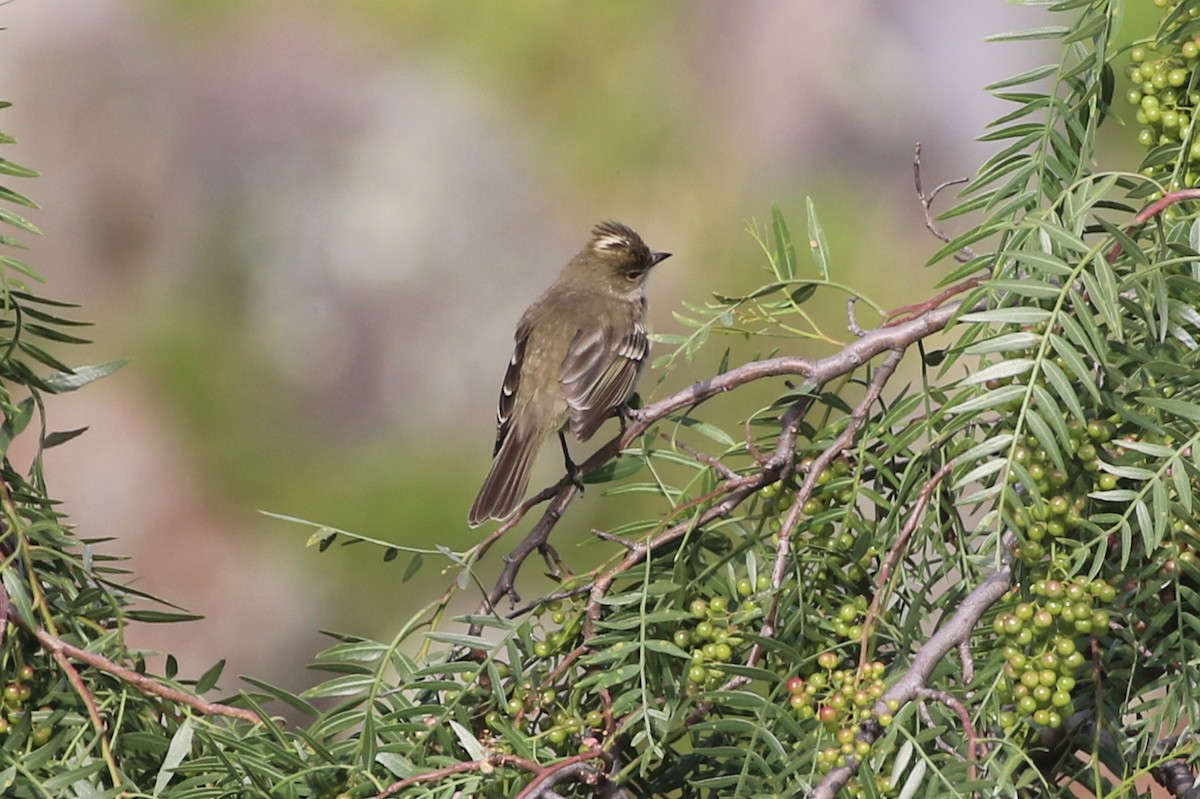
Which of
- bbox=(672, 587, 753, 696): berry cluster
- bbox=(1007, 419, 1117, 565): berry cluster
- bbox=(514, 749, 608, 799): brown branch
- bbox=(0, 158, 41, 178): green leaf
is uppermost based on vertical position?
bbox=(0, 158, 41, 178): green leaf

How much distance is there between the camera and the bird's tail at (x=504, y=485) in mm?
2008

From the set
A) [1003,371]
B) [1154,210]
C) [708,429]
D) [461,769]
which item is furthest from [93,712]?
[1154,210]

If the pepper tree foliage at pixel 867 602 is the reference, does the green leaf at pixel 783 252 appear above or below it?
above

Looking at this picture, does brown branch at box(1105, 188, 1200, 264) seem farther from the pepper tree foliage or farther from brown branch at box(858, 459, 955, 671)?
brown branch at box(858, 459, 955, 671)

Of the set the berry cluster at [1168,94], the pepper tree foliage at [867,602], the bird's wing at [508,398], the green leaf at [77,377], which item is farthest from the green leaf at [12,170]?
the bird's wing at [508,398]

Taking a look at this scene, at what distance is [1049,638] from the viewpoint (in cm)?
75

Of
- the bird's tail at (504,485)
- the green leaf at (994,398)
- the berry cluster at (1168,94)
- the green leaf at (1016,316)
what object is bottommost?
the bird's tail at (504,485)

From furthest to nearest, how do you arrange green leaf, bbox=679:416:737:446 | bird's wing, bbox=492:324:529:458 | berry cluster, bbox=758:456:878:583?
bird's wing, bbox=492:324:529:458 < green leaf, bbox=679:416:737:446 < berry cluster, bbox=758:456:878:583

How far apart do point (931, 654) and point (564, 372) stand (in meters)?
1.51

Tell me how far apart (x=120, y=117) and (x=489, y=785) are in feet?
11.0

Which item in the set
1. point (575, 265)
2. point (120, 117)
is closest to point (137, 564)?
point (120, 117)

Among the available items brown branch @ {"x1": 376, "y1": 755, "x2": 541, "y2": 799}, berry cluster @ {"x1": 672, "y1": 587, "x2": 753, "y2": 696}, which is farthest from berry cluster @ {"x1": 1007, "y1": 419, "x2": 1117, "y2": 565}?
brown branch @ {"x1": 376, "y1": 755, "x2": 541, "y2": 799}

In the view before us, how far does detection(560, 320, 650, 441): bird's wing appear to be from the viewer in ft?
6.98

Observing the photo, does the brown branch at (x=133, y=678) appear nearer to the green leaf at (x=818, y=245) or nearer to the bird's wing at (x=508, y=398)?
the green leaf at (x=818, y=245)
